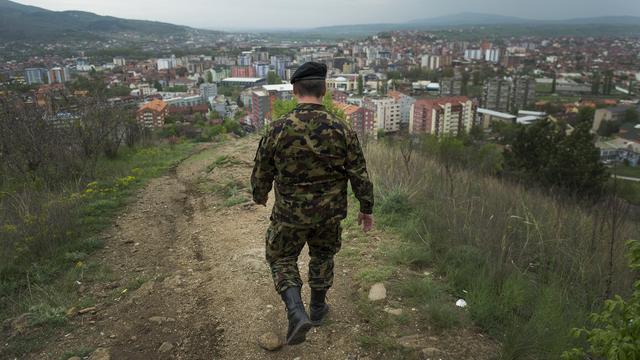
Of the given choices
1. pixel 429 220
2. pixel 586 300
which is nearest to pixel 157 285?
pixel 429 220

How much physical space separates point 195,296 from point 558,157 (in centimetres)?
1551

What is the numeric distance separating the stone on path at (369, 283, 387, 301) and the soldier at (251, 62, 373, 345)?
0.69 m

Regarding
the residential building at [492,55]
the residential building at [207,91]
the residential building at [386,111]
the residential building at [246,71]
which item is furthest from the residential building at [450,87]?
the residential building at [492,55]

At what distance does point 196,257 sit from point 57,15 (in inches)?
5313

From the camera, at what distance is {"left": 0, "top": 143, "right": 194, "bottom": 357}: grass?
2557mm

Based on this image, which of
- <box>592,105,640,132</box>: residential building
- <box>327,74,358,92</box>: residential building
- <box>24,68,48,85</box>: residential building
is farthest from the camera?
<box>327,74,358,92</box>: residential building

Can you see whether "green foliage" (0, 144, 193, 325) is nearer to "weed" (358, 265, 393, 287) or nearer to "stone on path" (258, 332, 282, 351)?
"stone on path" (258, 332, 282, 351)

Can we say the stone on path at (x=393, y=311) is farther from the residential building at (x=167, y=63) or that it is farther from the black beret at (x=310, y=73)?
the residential building at (x=167, y=63)

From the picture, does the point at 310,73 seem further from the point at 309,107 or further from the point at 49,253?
the point at 49,253

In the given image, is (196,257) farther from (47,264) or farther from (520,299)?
(520,299)

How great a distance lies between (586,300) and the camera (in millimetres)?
2391

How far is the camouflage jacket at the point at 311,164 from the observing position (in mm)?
1909

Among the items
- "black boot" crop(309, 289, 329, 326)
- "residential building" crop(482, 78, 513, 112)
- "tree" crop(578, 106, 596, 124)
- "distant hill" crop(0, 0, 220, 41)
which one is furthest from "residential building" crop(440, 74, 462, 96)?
"black boot" crop(309, 289, 329, 326)

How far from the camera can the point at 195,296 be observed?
2734 mm
